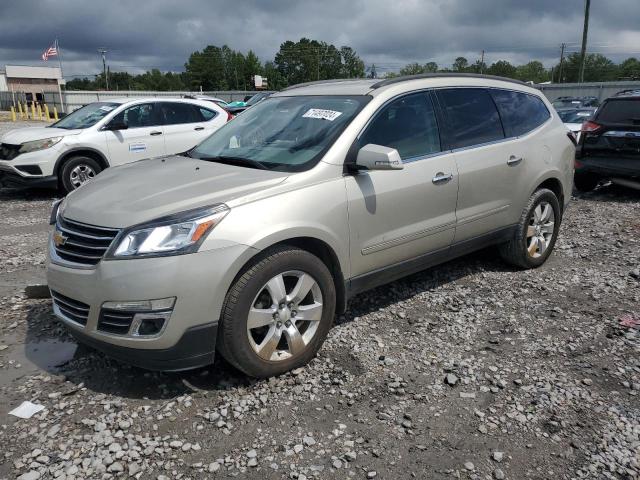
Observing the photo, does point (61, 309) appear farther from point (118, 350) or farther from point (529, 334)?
point (529, 334)

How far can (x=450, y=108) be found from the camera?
4.30 metres

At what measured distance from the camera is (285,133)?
385 centimetres

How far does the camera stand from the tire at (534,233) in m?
4.96

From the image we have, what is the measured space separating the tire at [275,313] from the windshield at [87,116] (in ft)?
23.4

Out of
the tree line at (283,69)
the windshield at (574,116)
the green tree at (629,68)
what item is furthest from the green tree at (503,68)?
the windshield at (574,116)

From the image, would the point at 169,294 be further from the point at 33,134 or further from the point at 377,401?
the point at 33,134

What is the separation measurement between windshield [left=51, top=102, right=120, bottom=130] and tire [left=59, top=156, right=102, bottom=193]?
65 cm

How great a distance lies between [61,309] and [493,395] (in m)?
2.66

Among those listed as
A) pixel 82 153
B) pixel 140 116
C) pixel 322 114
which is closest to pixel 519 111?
pixel 322 114

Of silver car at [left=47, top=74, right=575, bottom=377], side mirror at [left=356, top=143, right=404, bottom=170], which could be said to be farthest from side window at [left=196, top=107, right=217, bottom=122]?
side mirror at [left=356, top=143, right=404, bottom=170]

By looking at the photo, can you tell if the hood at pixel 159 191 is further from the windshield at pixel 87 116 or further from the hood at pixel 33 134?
the windshield at pixel 87 116

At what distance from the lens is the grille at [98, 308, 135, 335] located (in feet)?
9.28

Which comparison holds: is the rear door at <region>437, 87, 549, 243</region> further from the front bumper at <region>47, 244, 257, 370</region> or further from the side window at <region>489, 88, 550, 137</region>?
the front bumper at <region>47, 244, 257, 370</region>

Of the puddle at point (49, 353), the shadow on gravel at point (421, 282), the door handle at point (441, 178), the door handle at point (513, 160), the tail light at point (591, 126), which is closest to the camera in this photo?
the puddle at point (49, 353)
